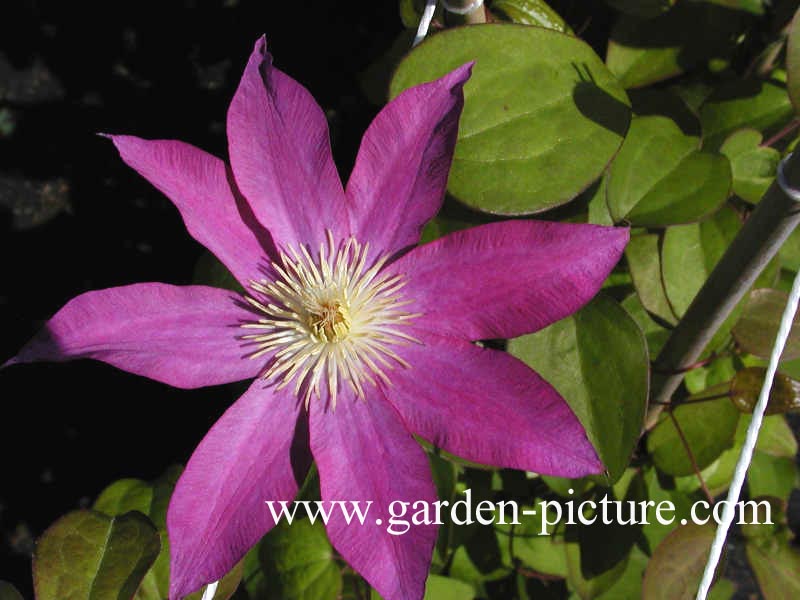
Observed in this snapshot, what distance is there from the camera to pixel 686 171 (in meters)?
0.77

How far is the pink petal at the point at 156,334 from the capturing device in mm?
545

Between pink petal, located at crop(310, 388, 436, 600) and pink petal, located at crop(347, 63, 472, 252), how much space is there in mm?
137

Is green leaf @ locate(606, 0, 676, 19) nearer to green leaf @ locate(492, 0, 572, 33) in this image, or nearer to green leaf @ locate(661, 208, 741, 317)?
green leaf @ locate(492, 0, 572, 33)

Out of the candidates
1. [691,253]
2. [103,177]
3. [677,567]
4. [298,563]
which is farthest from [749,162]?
[103,177]

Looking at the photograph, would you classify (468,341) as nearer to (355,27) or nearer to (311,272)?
(311,272)

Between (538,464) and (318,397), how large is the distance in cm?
18

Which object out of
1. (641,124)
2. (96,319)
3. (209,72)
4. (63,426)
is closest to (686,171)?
(641,124)

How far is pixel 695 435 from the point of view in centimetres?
93

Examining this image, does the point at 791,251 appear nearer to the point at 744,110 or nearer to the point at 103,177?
the point at 744,110

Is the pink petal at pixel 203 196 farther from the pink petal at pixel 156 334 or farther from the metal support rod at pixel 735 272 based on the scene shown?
the metal support rod at pixel 735 272

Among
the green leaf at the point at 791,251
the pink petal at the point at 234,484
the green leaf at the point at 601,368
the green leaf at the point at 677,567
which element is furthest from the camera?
the green leaf at the point at 791,251

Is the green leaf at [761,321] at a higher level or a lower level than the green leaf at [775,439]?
higher

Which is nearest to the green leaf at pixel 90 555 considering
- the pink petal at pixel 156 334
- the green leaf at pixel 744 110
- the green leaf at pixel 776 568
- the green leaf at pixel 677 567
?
the pink petal at pixel 156 334

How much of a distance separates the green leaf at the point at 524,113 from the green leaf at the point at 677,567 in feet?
1.23
